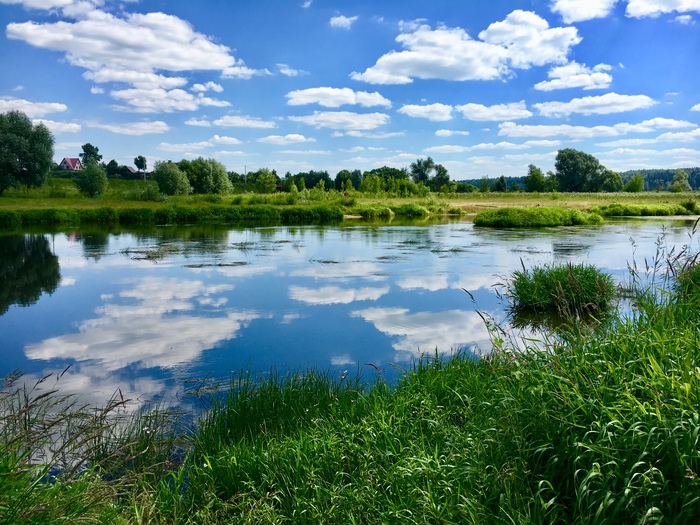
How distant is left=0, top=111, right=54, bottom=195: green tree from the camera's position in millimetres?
41438

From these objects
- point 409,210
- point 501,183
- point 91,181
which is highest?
point 501,183

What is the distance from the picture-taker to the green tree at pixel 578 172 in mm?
84062

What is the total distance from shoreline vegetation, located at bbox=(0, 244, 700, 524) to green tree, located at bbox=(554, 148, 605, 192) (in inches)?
3472

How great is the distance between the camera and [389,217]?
4300 cm

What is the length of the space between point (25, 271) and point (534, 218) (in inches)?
1038

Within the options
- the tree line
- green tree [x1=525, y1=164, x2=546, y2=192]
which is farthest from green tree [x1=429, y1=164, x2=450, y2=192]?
green tree [x1=525, y1=164, x2=546, y2=192]

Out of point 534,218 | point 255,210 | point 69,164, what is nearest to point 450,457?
point 534,218

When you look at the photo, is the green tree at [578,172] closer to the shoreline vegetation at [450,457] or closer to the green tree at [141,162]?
the green tree at [141,162]

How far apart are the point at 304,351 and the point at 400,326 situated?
216cm

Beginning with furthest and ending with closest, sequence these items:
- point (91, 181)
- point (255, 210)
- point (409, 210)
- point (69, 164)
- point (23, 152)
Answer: point (69, 164) < point (409, 210) < point (91, 181) < point (23, 152) < point (255, 210)

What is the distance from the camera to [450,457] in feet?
10.8

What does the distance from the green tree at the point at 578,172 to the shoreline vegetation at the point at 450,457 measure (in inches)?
3472

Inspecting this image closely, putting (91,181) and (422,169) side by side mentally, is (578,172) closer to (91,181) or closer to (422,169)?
(422,169)

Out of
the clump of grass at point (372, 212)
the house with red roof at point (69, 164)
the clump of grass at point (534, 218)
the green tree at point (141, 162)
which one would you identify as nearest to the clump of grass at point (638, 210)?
the clump of grass at point (534, 218)
